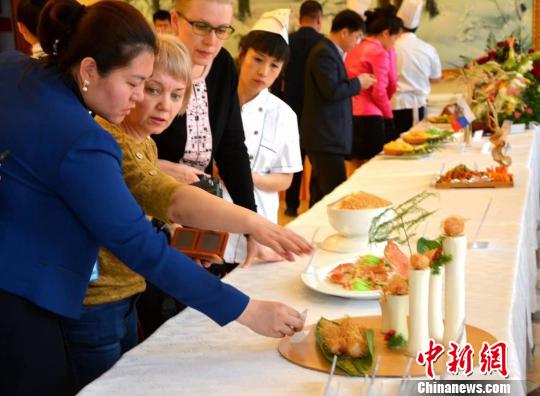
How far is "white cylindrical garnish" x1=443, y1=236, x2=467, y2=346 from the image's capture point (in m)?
1.25

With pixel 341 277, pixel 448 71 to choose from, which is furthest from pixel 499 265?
pixel 448 71

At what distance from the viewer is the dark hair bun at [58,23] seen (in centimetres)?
129

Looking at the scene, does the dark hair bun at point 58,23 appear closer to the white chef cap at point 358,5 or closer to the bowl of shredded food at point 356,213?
the bowl of shredded food at point 356,213

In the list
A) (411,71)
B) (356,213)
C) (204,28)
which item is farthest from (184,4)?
(411,71)

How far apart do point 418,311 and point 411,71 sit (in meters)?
4.98

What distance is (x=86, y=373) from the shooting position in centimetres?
153

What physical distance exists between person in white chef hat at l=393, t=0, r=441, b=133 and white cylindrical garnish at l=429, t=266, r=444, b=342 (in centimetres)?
482

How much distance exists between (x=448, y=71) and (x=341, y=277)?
6.00m

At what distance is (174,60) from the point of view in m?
1.81

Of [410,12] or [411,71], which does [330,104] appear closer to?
[411,71]

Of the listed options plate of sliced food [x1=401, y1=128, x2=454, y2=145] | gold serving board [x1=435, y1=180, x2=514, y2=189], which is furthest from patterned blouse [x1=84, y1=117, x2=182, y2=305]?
plate of sliced food [x1=401, y1=128, x2=454, y2=145]

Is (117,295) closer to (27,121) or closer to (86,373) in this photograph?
(86,373)

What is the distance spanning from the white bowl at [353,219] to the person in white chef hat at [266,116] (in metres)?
0.56

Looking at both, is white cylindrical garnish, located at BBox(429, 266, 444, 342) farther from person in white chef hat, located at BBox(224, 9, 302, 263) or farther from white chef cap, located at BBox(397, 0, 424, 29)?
white chef cap, located at BBox(397, 0, 424, 29)
